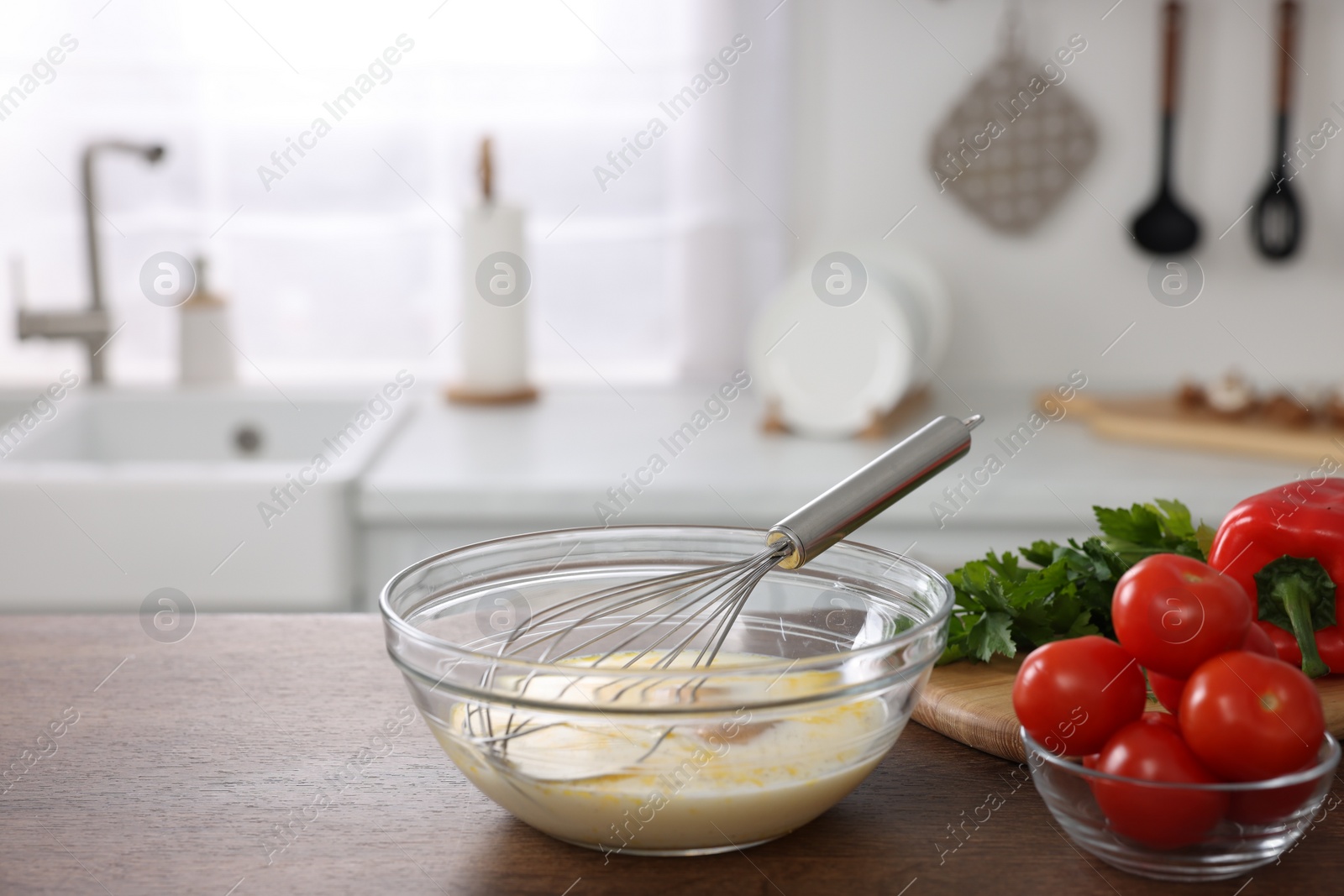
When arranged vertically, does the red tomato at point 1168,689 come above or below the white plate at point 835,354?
above

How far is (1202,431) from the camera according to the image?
155 cm

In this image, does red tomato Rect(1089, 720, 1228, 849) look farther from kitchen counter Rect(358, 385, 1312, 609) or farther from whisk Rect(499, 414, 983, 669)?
kitchen counter Rect(358, 385, 1312, 609)

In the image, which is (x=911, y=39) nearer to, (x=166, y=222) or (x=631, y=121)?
(x=631, y=121)

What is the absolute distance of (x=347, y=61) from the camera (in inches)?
73.2

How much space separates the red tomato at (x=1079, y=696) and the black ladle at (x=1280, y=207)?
1.51 metres

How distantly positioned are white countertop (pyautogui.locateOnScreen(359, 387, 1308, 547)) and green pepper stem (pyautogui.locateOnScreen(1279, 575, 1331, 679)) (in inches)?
26.7

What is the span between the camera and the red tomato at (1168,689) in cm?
54

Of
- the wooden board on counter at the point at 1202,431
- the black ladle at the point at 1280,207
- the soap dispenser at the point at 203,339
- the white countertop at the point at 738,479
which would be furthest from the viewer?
the soap dispenser at the point at 203,339

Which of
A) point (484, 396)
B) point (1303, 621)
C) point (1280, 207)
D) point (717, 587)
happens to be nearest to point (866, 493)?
point (717, 587)

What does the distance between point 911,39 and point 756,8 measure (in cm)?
23

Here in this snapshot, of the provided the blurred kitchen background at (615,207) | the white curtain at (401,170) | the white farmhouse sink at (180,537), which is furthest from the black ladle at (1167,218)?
the white farmhouse sink at (180,537)

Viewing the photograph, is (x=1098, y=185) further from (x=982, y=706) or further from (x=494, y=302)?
(x=982, y=706)

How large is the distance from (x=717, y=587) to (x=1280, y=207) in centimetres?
153

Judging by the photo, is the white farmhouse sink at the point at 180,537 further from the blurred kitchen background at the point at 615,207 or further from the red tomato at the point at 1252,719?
the red tomato at the point at 1252,719
